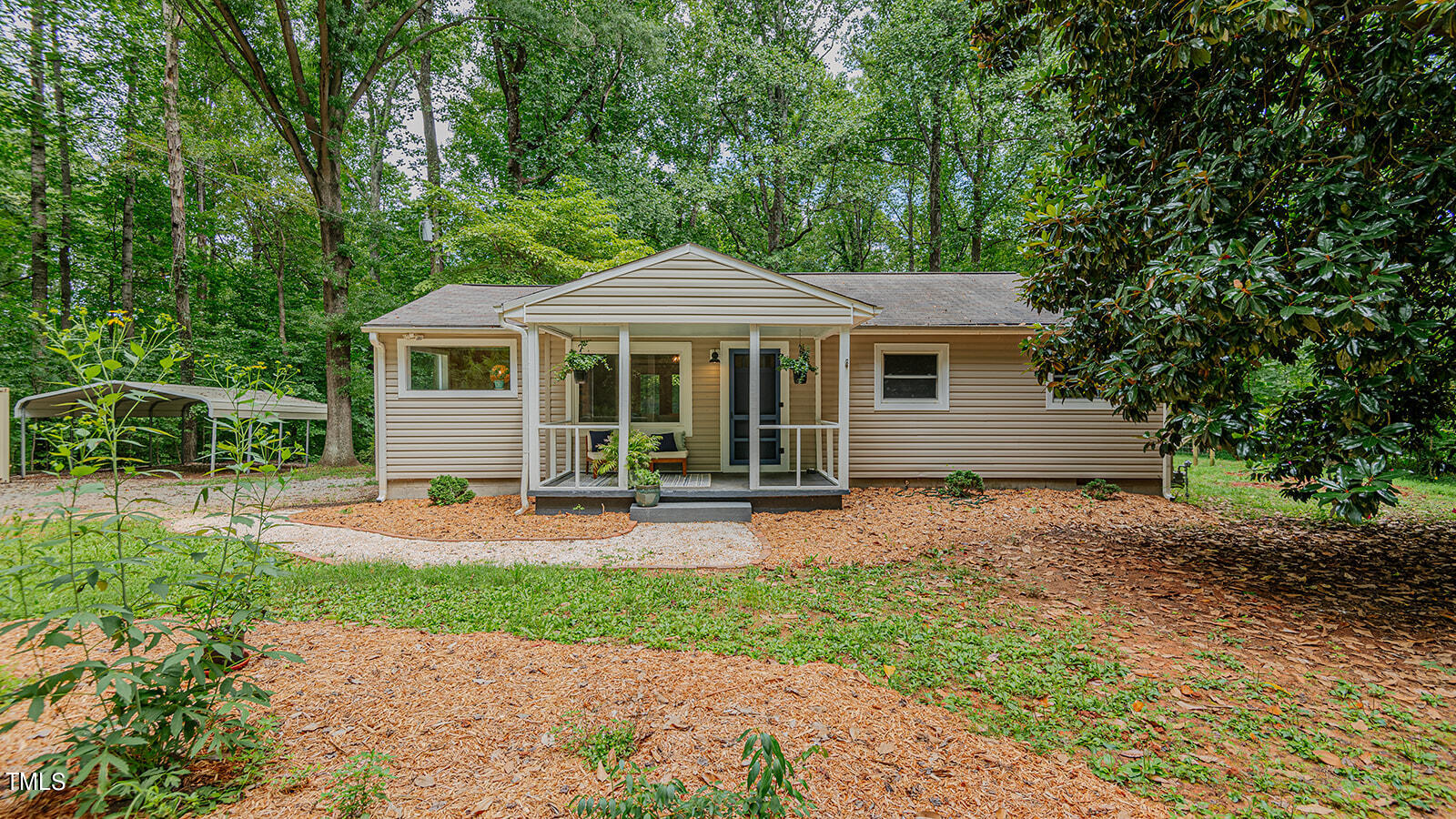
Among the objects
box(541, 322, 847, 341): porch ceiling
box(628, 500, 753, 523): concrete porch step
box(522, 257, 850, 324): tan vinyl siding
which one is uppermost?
box(522, 257, 850, 324): tan vinyl siding

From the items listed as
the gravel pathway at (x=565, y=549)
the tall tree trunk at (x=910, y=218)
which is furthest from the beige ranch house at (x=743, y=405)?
the tall tree trunk at (x=910, y=218)

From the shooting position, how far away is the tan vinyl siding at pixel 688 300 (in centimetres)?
706

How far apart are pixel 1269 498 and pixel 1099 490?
3.08 m

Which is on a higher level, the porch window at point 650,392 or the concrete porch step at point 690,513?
the porch window at point 650,392

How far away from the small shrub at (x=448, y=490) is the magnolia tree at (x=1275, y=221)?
8231 millimetres

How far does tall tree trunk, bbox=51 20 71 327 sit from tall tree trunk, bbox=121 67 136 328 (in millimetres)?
925

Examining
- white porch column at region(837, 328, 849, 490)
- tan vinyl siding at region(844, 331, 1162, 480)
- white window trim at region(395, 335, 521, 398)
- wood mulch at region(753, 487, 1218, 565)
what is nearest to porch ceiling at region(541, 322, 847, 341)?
white porch column at region(837, 328, 849, 490)

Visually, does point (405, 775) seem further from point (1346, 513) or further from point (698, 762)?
point (1346, 513)

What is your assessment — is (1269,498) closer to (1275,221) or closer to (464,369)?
(1275,221)

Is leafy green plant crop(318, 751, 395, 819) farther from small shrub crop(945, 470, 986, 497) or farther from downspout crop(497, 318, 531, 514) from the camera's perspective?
small shrub crop(945, 470, 986, 497)

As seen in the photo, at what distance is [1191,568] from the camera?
509 centimetres

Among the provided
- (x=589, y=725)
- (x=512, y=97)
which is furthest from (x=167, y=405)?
(x=589, y=725)

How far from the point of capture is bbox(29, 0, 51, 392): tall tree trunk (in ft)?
35.6

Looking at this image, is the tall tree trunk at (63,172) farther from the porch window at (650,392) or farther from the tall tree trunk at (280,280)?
the porch window at (650,392)
